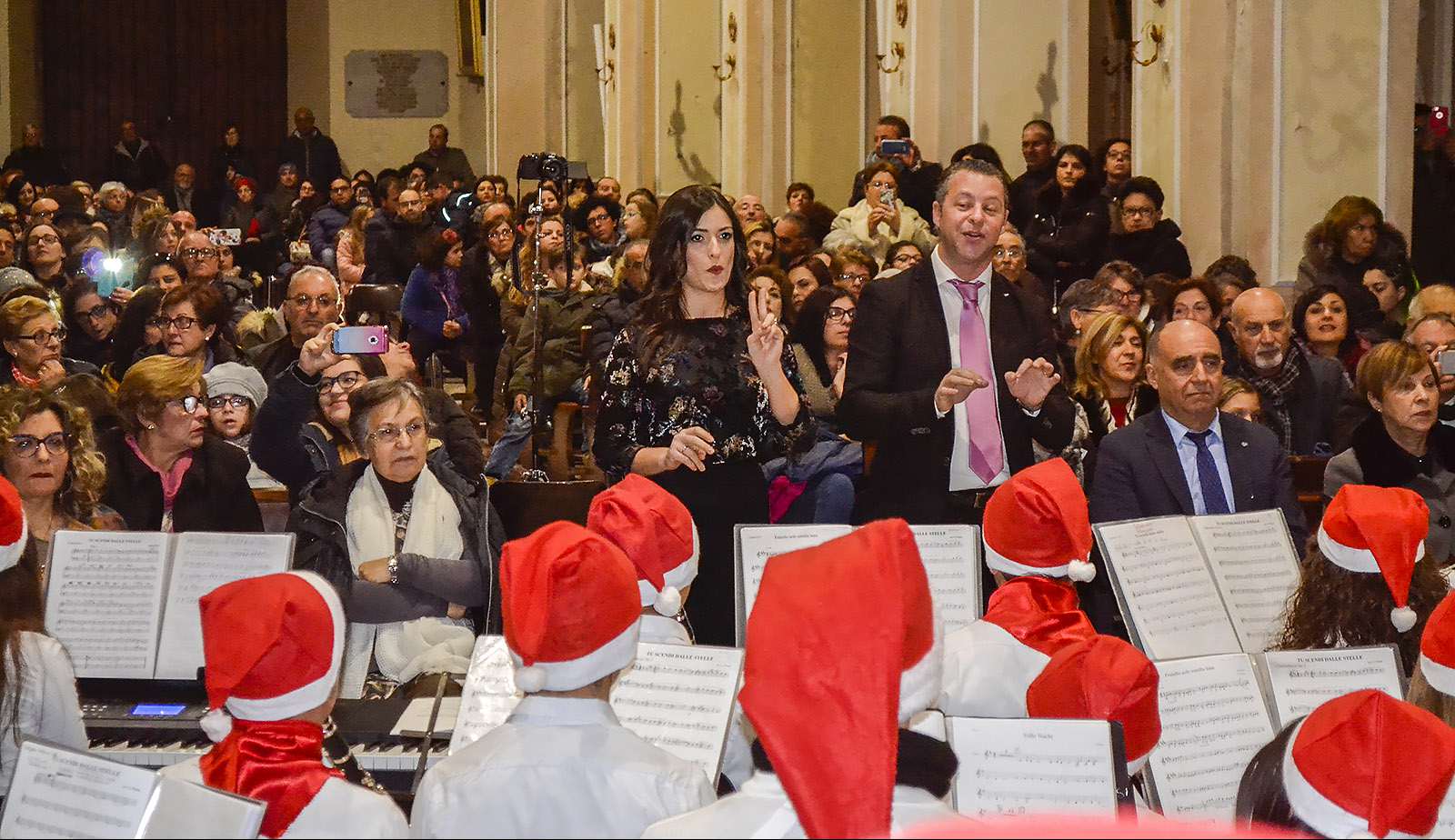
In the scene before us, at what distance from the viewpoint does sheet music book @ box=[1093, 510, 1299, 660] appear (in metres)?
3.84

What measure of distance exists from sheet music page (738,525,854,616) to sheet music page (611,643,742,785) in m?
0.40

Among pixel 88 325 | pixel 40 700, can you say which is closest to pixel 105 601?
pixel 40 700

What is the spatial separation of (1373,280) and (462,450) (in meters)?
4.39

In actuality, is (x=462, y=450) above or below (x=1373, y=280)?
below

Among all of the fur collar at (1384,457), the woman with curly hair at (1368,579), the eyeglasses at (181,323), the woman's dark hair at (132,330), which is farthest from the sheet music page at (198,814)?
the woman's dark hair at (132,330)

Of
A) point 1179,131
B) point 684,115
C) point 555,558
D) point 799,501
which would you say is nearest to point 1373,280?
point 1179,131

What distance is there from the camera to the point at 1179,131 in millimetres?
9023

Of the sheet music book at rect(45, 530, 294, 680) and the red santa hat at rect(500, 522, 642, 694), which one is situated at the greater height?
the red santa hat at rect(500, 522, 642, 694)

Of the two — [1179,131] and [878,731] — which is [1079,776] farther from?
[1179,131]

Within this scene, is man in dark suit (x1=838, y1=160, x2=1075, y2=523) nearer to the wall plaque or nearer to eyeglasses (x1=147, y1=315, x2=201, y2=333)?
eyeglasses (x1=147, y1=315, x2=201, y2=333)

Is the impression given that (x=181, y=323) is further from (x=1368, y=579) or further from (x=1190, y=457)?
(x=1368, y=579)

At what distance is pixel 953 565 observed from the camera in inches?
151

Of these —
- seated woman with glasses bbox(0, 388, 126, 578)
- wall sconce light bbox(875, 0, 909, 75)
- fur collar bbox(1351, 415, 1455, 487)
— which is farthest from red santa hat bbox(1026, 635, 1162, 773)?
wall sconce light bbox(875, 0, 909, 75)

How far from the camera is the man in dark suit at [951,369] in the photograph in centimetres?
460
